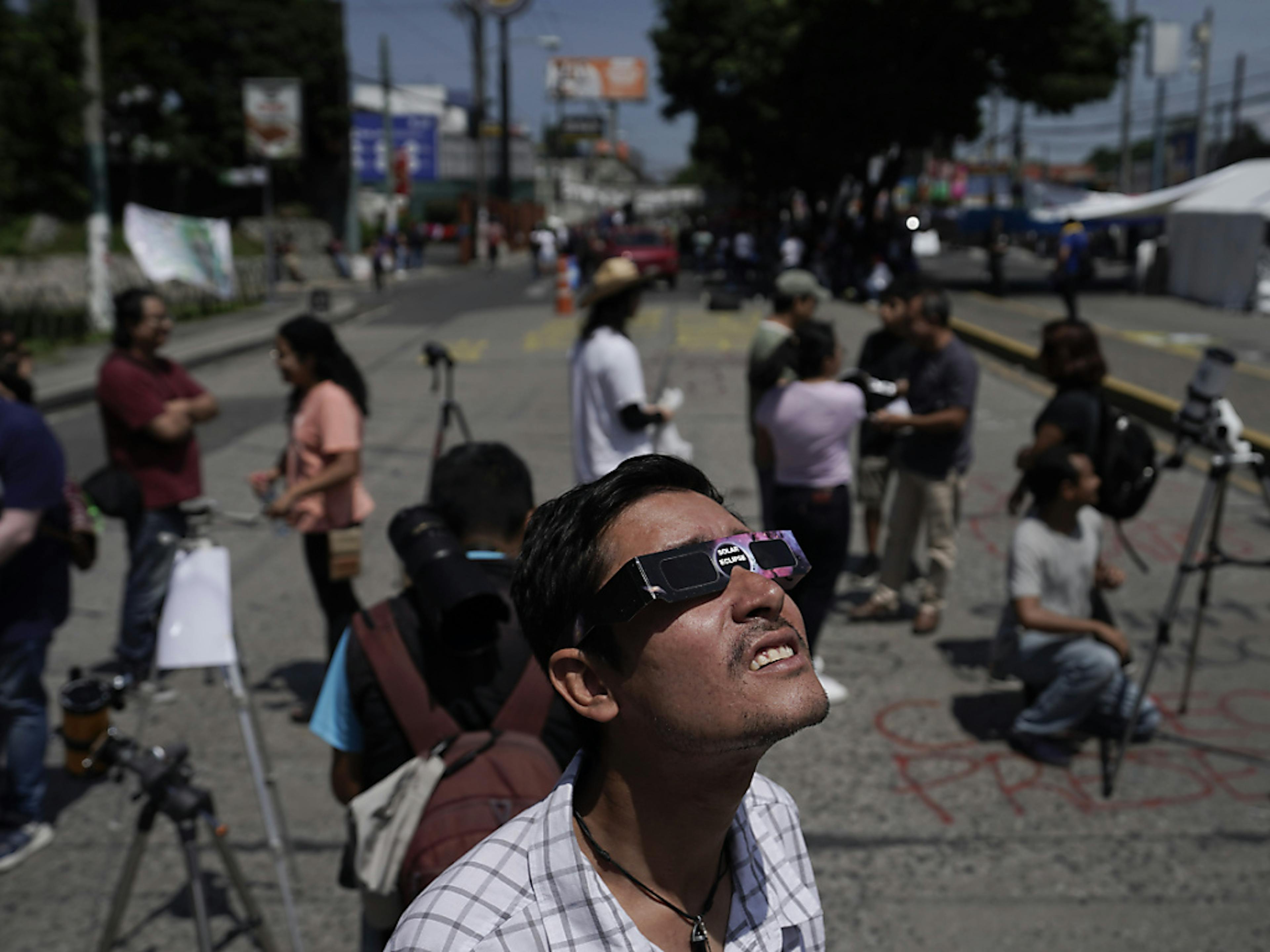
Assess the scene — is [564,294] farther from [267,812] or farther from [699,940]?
[699,940]

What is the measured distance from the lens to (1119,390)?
41.7 ft

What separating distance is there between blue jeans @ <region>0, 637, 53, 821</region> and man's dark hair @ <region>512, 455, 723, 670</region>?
2.99 m

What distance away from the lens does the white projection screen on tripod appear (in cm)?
355

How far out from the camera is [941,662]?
18.3ft

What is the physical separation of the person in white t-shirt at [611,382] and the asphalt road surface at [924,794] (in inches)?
56.1

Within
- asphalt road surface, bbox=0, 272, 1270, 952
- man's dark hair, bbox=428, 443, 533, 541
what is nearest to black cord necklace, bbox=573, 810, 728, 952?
man's dark hair, bbox=428, 443, 533, 541

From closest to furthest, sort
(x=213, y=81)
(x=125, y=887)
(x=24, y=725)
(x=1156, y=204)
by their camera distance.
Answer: (x=125, y=887) → (x=24, y=725) → (x=1156, y=204) → (x=213, y=81)

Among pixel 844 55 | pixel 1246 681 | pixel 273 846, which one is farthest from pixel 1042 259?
pixel 273 846

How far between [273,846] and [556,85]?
248 feet

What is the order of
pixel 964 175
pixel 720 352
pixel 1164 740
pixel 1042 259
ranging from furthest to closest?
pixel 964 175 → pixel 1042 259 → pixel 720 352 → pixel 1164 740

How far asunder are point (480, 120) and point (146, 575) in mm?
43032

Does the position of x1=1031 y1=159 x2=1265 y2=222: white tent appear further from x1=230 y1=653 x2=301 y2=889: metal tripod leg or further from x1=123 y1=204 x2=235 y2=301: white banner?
x1=230 y1=653 x2=301 y2=889: metal tripod leg

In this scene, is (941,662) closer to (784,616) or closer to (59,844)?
(59,844)

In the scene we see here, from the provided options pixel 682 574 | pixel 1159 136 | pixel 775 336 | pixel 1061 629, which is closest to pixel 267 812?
pixel 682 574
